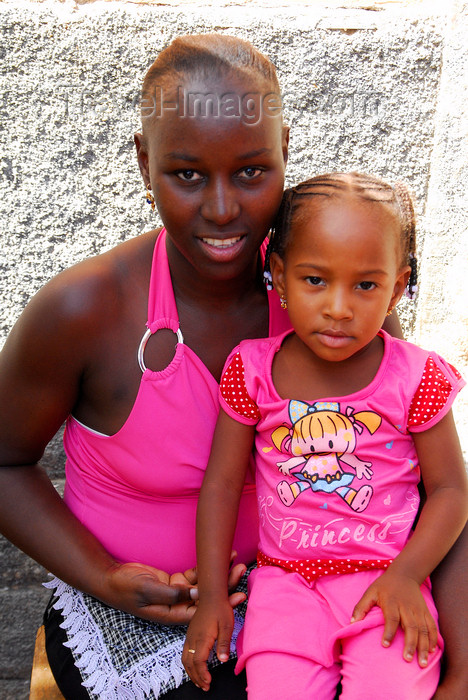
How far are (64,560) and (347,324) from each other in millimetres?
885

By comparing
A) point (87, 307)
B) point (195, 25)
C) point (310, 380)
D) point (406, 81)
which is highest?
point (195, 25)

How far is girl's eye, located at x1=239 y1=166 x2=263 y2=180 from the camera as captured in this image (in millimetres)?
1528

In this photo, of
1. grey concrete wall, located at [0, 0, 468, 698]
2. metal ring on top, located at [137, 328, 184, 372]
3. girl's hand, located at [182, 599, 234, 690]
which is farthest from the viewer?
grey concrete wall, located at [0, 0, 468, 698]

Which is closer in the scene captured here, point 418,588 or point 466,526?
point 418,588

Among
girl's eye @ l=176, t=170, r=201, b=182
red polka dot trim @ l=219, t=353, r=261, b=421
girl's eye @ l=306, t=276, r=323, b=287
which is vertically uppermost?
girl's eye @ l=176, t=170, r=201, b=182

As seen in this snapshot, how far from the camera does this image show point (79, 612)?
5.61 ft

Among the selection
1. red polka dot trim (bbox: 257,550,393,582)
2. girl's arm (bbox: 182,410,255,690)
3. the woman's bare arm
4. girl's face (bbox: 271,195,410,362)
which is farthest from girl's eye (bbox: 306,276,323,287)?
red polka dot trim (bbox: 257,550,393,582)

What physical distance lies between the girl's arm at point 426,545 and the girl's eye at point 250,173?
2.24 feet

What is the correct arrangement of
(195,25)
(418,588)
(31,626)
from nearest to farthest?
(418,588)
(195,25)
(31,626)

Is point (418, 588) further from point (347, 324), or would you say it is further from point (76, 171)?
point (76, 171)

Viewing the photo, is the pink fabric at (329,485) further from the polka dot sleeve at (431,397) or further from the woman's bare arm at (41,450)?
the woman's bare arm at (41,450)

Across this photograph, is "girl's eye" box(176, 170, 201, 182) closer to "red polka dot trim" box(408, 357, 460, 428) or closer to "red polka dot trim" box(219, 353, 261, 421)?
"red polka dot trim" box(219, 353, 261, 421)

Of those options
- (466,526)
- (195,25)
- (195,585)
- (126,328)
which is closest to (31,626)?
(195,585)

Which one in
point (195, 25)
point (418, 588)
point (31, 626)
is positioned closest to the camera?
point (418, 588)
